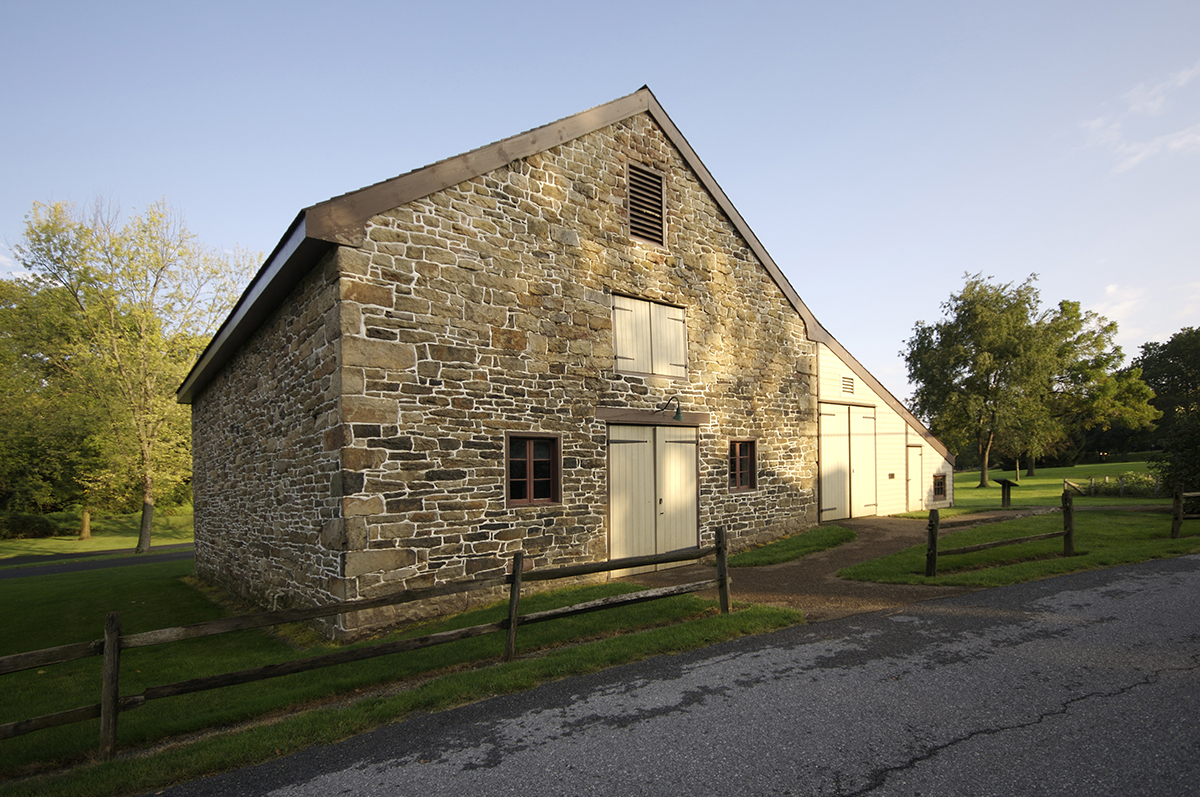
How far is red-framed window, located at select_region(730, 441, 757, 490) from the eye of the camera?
44.9ft

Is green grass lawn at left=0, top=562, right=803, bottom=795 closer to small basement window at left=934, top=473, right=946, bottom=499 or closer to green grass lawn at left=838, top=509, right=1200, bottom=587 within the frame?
green grass lawn at left=838, top=509, right=1200, bottom=587

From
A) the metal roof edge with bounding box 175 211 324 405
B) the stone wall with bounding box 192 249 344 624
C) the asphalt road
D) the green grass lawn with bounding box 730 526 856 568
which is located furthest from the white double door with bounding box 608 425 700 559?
the metal roof edge with bounding box 175 211 324 405

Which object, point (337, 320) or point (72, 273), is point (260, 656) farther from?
point (72, 273)

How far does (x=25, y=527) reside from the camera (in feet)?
90.1

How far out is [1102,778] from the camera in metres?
3.60

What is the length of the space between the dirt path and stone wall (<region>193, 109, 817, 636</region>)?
1.63 meters

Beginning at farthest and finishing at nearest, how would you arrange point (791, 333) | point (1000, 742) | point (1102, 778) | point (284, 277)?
point (791, 333) < point (284, 277) < point (1000, 742) < point (1102, 778)

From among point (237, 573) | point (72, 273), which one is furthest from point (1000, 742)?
point (72, 273)

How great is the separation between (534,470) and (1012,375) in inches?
1410

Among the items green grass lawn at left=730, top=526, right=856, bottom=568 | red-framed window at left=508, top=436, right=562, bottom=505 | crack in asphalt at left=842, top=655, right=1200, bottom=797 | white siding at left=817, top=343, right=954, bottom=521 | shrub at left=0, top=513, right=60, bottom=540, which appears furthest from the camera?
shrub at left=0, top=513, right=60, bottom=540

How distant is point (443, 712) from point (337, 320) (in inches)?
216

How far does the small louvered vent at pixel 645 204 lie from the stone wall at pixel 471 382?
0.99 ft

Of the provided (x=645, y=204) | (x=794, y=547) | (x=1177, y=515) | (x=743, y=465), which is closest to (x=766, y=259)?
(x=645, y=204)

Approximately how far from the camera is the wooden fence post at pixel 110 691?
15.1 feet
